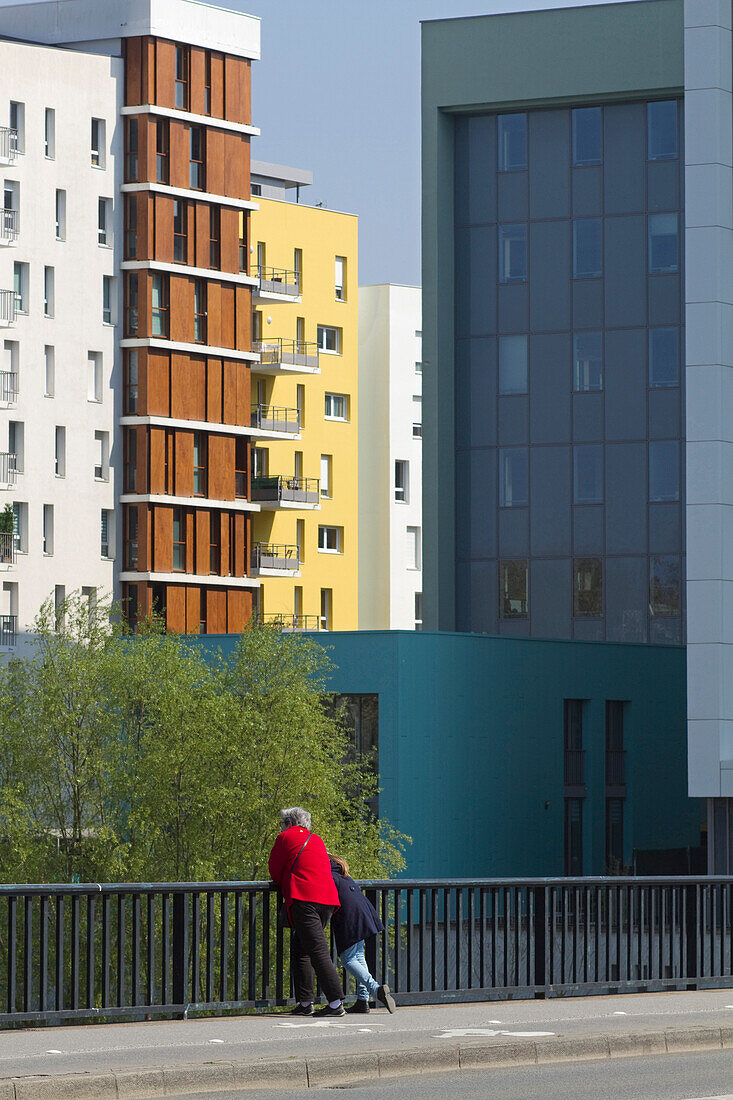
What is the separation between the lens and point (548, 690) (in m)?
52.3

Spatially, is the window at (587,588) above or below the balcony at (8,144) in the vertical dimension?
below

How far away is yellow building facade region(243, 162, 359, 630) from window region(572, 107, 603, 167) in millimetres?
26293

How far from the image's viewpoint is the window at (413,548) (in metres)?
98.6

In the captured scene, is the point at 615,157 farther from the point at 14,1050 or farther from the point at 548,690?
the point at 14,1050

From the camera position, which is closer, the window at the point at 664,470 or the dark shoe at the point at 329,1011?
the dark shoe at the point at 329,1011

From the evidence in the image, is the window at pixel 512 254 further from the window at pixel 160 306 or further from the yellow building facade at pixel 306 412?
the yellow building facade at pixel 306 412

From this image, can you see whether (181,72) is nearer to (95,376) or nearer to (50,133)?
(50,133)

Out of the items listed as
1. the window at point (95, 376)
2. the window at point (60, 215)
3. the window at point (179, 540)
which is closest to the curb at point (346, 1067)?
the window at point (179, 540)

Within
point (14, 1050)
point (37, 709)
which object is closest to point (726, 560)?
point (37, 709)

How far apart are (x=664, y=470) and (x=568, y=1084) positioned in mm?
47407

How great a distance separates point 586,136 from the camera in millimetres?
61031

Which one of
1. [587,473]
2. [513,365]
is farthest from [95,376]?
[587,473]

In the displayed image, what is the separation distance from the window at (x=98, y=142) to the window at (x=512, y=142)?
22.9 meters

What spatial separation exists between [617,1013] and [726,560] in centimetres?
2640
